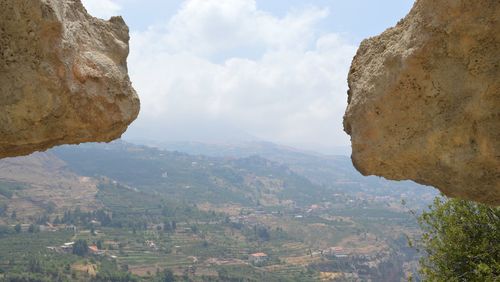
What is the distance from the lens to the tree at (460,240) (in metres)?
16.8

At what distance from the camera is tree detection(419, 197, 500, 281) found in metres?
16.8

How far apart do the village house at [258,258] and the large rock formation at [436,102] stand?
5991 inches

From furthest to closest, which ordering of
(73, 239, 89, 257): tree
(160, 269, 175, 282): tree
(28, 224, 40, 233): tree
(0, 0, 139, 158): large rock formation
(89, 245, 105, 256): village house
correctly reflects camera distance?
(28, 224, 40, 233): tree, (89, 245, 105, 256): village house, (73, 239, 89, 257): tree, (160, 269, 175, 282): tree, (0, 0, 139, 158): large rock formation

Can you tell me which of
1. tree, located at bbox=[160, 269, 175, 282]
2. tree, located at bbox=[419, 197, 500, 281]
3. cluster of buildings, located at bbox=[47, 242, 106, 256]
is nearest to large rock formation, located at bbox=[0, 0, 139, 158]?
tree, located at bbox=[419, 197, 500, 281]

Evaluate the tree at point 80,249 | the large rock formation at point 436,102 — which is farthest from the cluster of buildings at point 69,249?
the large rock formation at point 436,102

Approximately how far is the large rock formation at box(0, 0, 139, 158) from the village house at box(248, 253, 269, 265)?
150956mm

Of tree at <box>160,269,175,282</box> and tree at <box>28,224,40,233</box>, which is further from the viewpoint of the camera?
tree at <box>28,224,40,233</box>

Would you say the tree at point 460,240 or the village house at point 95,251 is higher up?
the tree at point 460,240

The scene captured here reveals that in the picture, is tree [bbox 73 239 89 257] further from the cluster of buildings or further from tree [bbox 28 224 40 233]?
tree [bbox 28 224 40 233]

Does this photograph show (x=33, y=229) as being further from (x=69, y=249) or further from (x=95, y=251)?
(x=95, y=251)

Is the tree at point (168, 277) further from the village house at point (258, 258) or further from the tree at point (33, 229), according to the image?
the tree at point (33, 229)

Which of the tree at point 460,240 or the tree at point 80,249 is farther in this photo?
the tree at point 80,249

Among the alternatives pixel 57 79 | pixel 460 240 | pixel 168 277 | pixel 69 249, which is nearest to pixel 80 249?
pixel 69 249

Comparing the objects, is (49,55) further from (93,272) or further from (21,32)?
(93,272)
